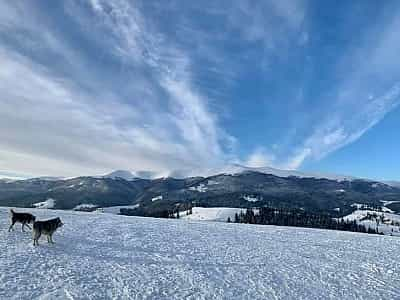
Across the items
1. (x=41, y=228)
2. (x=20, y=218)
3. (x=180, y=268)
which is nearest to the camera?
(x=180, y=268)

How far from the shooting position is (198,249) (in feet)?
62.5

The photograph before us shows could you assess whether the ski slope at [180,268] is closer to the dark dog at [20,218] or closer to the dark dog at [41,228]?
the dark dog at [41,228]

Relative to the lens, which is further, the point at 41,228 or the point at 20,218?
the point at 20,218

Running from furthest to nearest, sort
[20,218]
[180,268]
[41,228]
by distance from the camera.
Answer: [20,218]
[41,228]
[180,268]

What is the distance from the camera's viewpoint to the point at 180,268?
49.0 ft

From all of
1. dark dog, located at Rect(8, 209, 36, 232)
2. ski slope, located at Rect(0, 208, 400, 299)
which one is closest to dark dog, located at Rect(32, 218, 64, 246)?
ski slope, located at Rect(0, 208, 400, 299)

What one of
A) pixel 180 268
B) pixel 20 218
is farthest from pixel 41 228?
pixel 180 268

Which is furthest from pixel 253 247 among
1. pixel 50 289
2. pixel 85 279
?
pixel 50 289

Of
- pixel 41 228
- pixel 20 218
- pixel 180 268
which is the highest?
pixel 20 218

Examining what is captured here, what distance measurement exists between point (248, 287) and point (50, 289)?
7.52 meters

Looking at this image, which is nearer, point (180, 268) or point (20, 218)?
point (180, 268)

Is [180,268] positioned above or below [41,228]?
below

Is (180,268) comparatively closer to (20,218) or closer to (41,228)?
(41,228)

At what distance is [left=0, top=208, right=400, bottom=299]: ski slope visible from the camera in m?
12.0
